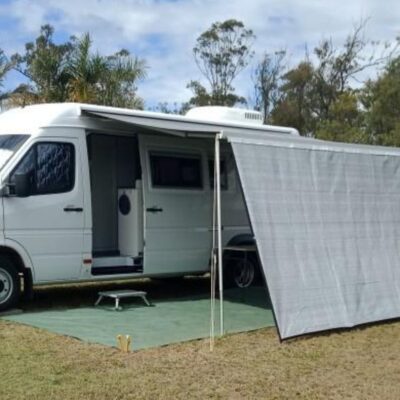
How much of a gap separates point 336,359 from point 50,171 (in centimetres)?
430

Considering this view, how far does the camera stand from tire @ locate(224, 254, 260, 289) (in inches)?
450

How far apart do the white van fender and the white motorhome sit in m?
0.01

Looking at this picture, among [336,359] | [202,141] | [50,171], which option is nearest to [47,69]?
[202,141]

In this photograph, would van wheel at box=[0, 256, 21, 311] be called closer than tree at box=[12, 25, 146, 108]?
Yes

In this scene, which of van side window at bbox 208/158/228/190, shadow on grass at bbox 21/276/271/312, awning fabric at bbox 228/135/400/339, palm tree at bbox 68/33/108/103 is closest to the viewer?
awning fabric at bbox 228/135/400/339

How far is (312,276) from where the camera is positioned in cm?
819

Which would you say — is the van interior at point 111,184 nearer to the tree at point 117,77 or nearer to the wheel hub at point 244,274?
the wheel hub at point 244,274

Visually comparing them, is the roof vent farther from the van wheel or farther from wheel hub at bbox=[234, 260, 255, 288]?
the van wheel

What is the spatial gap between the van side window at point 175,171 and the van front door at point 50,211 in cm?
126

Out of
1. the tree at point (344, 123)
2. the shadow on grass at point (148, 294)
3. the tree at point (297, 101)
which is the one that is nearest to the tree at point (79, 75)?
the shadow on grass at point (148, 294)

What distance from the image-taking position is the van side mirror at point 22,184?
29.1 feet

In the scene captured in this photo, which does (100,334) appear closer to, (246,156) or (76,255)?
(76,255)

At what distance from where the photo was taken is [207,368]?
21.6 ft

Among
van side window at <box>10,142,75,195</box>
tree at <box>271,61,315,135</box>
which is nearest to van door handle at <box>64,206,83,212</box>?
van side window at <box>10,142,75,195</box>
